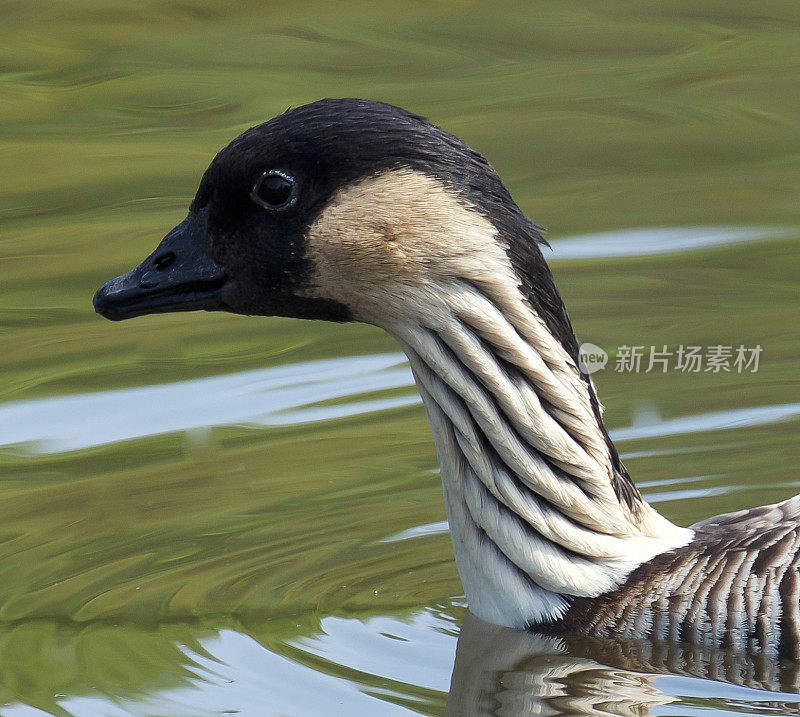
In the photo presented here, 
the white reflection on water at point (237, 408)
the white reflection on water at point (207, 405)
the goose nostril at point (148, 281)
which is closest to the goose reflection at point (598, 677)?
the goose nostril at point (148, 281)

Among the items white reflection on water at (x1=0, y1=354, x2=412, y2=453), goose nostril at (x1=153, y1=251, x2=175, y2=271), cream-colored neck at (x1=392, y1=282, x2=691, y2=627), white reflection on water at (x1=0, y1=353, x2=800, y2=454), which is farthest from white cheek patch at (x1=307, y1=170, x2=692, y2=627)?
white reflection on water at (x1=0, y1=354, x2=412, y2=453)

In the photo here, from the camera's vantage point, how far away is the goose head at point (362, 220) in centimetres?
634

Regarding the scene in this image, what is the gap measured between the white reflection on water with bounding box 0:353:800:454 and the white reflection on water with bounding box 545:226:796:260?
75.5 inches

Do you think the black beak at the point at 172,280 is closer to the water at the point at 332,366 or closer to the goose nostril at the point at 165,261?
the goose nostril at the point at 165,261

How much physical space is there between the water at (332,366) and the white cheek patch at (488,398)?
35 centimetres

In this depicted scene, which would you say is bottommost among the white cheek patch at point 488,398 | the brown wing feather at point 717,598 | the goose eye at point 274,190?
the brown wing feather at point 717,598

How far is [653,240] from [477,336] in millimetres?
5447

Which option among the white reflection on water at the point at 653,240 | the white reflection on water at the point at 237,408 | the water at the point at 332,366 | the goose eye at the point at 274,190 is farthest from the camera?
the white reflection on water at the point at 653,240

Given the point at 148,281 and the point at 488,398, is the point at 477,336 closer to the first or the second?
the point at 488,398

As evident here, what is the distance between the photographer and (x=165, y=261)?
22.6 feet

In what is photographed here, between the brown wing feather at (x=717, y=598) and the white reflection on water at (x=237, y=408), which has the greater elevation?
the white reflection on water at (x=237, y=408)

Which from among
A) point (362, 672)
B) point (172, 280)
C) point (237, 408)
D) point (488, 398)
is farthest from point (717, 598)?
point (237, 408)

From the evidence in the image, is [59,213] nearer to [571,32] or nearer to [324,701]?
[571,32]

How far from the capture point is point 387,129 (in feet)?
20.9
